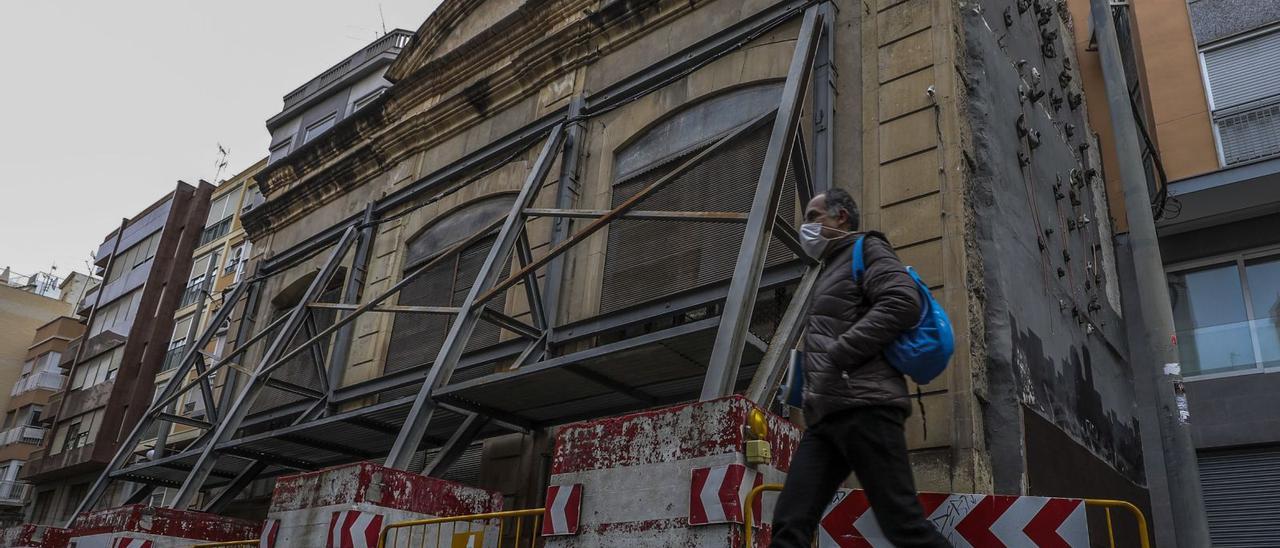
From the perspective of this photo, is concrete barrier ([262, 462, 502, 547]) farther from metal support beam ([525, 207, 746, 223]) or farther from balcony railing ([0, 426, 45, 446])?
balcony railing ([0, 426, 45, 446])

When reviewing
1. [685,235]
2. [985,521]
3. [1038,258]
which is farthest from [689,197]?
[985,521]

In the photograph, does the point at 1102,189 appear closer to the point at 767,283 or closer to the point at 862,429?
the point at 767,283

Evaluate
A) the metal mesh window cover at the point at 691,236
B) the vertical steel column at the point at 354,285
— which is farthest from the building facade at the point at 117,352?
the metal mesh window cover at the point at 691,236

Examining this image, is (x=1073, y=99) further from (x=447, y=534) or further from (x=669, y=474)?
(x=447, y=534)

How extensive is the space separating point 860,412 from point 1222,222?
11.9m

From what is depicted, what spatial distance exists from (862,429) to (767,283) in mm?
4258

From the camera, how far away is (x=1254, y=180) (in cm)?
1182

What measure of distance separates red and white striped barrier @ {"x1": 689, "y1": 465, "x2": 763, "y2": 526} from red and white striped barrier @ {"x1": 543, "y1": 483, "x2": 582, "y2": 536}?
833mm

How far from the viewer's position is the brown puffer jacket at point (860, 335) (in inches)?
142

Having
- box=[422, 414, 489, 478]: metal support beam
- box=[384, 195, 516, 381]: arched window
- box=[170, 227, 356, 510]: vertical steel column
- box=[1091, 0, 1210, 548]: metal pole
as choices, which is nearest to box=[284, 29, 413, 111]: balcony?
box=[384, 195, 516, 381]: arched window

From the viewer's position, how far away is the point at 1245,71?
1293 cm

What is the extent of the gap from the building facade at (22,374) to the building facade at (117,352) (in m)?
4.08

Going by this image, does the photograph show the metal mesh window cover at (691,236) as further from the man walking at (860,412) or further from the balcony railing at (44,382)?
the balcony railing at (44,382)

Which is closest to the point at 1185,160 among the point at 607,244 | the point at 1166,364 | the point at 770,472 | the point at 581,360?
the point at 1166,364
